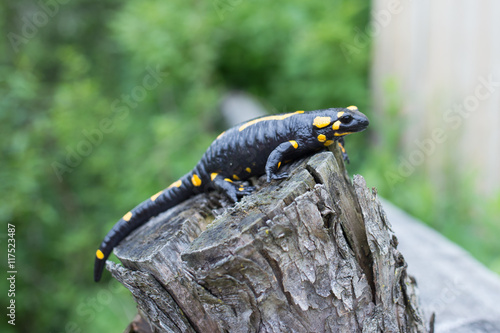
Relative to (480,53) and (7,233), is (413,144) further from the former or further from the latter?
(7,233)

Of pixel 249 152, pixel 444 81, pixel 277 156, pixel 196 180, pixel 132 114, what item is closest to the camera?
pixel 277 156

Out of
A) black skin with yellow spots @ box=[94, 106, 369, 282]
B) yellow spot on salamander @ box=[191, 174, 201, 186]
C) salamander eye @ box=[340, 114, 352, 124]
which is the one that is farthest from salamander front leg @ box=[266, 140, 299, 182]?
yellow spot on salamander @ box=[191, 174, 201, 186]

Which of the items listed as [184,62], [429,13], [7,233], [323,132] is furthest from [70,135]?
[429,13]

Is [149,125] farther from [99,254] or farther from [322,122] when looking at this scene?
[322,122]

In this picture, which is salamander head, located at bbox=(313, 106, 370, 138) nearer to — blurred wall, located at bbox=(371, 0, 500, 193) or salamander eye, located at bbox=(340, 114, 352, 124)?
salamander eye, located at bbox=(340, 114, 352, 124)

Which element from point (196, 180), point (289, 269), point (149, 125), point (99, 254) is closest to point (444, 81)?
point (196, 180)

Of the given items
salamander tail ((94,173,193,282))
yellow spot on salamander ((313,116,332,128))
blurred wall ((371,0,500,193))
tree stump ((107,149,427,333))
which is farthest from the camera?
blurred wall ((371,0,500,193))
